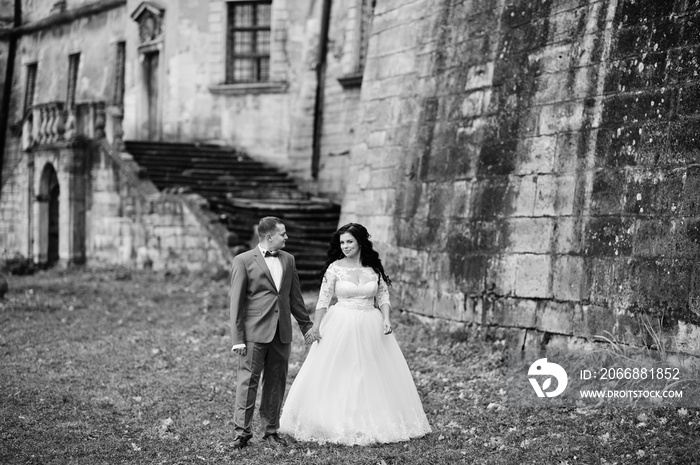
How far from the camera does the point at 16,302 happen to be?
45.2ft

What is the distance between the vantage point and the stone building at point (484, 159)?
8094mm

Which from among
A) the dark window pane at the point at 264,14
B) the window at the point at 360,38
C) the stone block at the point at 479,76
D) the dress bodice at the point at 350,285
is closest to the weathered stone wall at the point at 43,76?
the dark window pane at the point at 264,14

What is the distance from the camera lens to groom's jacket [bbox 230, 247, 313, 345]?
670 cm

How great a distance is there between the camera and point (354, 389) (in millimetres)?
6797

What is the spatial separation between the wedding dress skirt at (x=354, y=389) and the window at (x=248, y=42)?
1440 centimetres

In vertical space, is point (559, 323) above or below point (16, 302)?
above

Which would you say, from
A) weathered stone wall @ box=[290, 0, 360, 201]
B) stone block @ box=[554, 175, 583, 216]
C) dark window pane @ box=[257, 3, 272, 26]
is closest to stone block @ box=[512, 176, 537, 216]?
stone block @ box=[554, 175, 583, 216]

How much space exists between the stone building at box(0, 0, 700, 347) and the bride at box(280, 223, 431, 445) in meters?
2.49

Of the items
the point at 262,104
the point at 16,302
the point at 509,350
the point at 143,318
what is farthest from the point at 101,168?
the point at 509,350

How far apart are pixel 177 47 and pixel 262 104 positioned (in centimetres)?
299

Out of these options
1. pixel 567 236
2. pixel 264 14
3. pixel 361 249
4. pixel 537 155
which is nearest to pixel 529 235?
pixel 567 236

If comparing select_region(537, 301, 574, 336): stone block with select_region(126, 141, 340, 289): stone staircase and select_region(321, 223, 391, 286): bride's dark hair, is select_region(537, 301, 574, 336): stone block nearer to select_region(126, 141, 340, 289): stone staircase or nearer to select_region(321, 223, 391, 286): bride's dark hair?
select_region(321, 223, 391, 286): bride's dark hair

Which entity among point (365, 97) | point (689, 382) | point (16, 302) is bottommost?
point (16, 302)

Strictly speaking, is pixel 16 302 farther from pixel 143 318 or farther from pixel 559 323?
pixel 559 323
